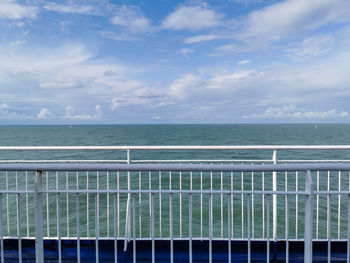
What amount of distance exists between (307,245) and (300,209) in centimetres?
850

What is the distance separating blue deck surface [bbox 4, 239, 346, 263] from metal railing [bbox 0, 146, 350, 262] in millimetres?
100

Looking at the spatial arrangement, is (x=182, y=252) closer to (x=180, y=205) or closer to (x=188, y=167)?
(x=180, y=205)

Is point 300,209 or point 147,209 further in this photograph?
point 147,209

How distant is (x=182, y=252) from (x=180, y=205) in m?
0.60

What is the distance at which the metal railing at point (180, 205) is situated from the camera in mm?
1783

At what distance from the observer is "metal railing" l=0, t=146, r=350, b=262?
1783mm

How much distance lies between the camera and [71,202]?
1123 cm

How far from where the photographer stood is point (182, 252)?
3.14 meters

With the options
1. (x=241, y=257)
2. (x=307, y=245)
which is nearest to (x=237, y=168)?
(x=307, y=245)

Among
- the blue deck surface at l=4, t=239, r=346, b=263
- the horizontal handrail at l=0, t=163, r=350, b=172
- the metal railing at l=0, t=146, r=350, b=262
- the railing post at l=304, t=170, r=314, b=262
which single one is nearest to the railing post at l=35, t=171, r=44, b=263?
the metal railing at l=0, t=146, r=350, b=262

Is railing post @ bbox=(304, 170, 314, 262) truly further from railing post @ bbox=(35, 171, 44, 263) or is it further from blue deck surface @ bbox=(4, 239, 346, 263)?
railing post @ bbox=(35, 171, 44, 263)

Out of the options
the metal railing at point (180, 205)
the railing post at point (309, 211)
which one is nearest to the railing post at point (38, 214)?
the metal railing at point (180, 205)

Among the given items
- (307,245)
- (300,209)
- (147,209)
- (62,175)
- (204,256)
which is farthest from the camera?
(62,175)

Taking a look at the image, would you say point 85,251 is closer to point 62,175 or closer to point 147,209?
point 147,209
